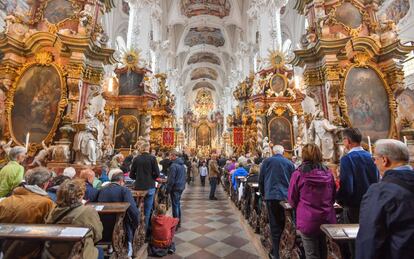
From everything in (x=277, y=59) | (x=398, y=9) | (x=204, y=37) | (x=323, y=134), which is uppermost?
(x=204, y=37)

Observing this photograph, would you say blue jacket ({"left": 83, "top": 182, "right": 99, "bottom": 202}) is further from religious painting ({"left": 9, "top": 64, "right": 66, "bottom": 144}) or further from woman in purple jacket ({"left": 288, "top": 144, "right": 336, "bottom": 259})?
religious painting ({"left": 9, "top": 64, "right": 66, "bottom": 144})

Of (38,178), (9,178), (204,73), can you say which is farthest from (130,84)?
(204,73)

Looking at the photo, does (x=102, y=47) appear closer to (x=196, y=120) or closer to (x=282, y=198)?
(x=282, y=198)

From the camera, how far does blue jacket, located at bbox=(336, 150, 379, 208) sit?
198cm

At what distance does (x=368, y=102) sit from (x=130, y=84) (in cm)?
997

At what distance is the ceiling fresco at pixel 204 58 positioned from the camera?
2910 centimetres

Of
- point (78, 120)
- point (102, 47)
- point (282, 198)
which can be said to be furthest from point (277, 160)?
point (102, 47)

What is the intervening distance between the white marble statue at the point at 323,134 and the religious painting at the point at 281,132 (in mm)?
5186

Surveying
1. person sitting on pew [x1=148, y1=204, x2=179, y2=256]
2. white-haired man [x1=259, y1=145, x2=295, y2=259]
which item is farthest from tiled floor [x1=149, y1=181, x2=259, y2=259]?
white-haired man [x1=259, y1=145, x2=295, y2=259]

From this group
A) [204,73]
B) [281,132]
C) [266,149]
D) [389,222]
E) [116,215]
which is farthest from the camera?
[204,73]

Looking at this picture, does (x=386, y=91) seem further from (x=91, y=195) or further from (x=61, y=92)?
(x=61, y=92)

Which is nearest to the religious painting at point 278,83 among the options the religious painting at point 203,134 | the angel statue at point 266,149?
the angel statue at point 266,149

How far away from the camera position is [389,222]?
3.55 feet

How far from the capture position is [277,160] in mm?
2908
